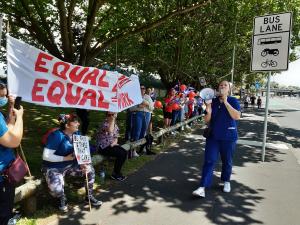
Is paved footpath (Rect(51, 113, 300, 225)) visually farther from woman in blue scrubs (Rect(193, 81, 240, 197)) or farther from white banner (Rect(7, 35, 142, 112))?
white banner (Rect(7, 35, 142, 112))

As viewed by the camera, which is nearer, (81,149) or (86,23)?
(81,149)

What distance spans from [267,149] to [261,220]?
643 centimetres

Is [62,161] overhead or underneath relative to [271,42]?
underneath

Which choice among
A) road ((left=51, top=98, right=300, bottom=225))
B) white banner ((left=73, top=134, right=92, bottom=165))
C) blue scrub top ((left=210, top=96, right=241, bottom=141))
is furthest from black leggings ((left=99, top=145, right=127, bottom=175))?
blue scrub top ((left=210, top=96, right=241, bottom=141))

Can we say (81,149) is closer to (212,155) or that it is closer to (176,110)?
(212,155)

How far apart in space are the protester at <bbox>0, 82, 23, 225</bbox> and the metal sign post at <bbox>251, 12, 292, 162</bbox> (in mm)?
7152

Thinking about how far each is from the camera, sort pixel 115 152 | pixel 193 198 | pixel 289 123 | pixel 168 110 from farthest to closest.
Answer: pixel 289 123
pixel 168 110
pixel 115 152
pixel 193 198

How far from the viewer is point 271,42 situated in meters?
9.20

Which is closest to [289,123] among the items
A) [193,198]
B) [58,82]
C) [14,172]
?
[193,198]

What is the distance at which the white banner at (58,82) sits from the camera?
480cm

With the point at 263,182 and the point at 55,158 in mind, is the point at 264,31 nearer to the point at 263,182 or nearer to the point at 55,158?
the point at 263,182

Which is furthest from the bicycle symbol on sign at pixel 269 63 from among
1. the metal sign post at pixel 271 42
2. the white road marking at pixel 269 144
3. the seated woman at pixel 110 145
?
the seated woman at pixel 110 145

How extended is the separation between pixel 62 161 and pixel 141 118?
416 centimetres

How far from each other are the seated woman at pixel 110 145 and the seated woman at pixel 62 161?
4.08 feet
